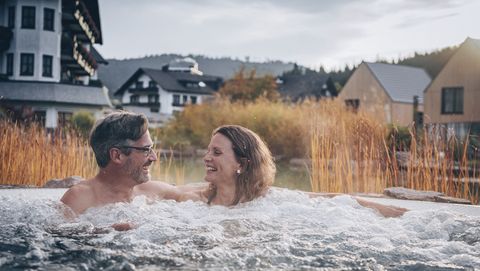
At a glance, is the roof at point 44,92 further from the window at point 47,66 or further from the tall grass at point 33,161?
the tall grass at point 33,161

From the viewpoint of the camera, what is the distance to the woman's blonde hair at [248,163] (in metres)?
3.64

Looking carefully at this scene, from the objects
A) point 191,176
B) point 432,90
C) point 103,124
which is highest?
point 432,90

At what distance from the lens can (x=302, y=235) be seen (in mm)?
3068

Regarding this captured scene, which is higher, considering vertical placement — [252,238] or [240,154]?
[240,154]

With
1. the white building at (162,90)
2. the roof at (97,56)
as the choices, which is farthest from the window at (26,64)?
the white building at (162,90)

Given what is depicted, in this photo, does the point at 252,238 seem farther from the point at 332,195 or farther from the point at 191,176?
the point at 191,176

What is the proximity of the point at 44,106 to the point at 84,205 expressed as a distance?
20.5 m

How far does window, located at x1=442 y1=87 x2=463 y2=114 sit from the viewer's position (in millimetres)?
21109

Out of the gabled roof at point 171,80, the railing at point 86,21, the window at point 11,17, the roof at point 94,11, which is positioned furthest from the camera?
the gabled roof at point 171,80

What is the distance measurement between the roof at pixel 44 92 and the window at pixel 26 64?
68 cm

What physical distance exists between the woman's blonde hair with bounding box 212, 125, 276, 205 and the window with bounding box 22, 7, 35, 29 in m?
20.6

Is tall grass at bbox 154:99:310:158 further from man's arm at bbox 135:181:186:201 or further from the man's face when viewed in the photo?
the man's face

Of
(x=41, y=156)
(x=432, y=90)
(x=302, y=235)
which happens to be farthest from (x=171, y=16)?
(x=432, y=90)

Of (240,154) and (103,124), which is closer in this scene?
(103,124)
